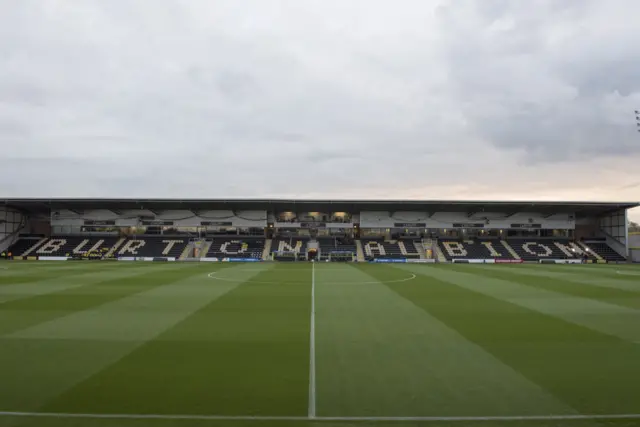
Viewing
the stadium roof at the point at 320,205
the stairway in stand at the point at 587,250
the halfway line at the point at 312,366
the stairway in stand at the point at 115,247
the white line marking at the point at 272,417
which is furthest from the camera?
the stadium roof at the point at 320,205

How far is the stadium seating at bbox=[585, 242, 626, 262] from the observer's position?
5691 cm

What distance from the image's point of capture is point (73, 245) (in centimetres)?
5872

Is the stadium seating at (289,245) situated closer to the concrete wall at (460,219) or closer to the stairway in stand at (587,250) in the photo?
the concrete wall at (460,219)

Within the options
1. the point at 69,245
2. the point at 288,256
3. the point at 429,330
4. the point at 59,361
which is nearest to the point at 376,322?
the point at 429,330

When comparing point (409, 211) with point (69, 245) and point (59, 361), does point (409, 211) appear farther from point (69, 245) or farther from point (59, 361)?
point (59, 361)

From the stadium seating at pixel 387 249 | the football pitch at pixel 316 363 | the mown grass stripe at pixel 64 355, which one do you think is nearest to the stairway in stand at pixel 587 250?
the stadium seating at pixel 387 249

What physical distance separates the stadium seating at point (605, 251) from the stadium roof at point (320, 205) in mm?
5025

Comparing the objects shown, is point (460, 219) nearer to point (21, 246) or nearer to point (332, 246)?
point (332, 246)

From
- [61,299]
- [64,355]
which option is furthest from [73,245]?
[64,355]

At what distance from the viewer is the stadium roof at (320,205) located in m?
57.3

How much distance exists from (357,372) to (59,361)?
6079mm

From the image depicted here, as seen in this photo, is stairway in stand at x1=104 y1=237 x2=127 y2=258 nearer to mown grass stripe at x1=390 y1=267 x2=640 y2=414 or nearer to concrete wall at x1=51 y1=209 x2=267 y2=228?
concrete wall at x1=51 y1=209 x2=267 y2=228

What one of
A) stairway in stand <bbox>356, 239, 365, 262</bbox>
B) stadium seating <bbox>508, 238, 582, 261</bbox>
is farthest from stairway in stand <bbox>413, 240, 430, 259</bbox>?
stadium seating <bbox>508, 238, 582, 261</bbox>

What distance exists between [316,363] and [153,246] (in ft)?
185
